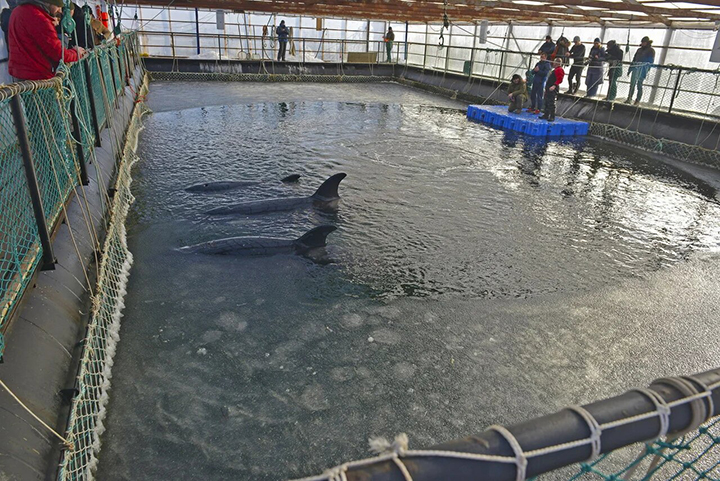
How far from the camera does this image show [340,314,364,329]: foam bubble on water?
5.66 m

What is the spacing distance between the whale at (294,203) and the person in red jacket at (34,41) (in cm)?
314

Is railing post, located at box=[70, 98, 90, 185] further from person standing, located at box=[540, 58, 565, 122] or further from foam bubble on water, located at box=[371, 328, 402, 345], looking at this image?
person standing, located at box=[540, 58, 565, 122]

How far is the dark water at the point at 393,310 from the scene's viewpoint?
165 inches

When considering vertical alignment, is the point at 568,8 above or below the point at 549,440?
above

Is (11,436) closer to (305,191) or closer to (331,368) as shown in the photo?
(331,368)

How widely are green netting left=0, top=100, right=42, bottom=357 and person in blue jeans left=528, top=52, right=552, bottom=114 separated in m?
16.9

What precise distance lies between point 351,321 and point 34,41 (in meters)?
5.56

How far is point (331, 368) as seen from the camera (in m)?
4.91

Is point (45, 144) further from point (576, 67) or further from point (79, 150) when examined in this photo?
point (576, 67)

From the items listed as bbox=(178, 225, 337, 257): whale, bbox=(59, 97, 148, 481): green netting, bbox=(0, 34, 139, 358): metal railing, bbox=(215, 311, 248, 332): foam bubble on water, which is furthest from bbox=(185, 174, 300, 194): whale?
bbox=(215, 311, 248, 332): foam bubble on water

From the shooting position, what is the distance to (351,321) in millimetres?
5746

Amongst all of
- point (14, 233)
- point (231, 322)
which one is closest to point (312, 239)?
point (231, 322)

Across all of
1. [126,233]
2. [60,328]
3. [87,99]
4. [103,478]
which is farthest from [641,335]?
[87,99]

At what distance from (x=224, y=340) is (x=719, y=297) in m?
6.42
